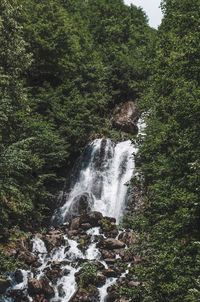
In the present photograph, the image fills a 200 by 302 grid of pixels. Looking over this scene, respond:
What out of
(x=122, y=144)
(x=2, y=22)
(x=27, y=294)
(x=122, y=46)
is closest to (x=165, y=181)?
(x=27, y=294)

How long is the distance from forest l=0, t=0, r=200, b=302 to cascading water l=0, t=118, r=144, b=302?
152cm

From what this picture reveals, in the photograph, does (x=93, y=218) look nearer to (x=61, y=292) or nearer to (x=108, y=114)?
(x=61, y=292)

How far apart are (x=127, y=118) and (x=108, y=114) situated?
2378 mm

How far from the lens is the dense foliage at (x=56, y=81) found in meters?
28.5

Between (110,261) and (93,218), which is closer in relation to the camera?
(110,261)

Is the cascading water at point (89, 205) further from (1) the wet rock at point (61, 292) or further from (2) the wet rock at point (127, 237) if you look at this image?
(2) the wet rock at point (127, 237)

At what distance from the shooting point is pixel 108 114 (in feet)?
138

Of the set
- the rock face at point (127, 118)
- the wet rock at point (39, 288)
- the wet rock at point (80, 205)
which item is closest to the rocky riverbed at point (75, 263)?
the wet rock at point (39, 288)

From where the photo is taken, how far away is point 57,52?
40.8 metres

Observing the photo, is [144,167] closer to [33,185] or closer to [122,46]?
[33,185]

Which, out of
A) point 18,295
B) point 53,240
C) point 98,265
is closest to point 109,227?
point 53,240

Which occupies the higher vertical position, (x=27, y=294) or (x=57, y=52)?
(x=57, y=52)

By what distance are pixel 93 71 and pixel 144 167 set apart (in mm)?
22032

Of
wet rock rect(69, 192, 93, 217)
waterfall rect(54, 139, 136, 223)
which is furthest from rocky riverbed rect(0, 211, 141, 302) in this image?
waterfall rect(54, 139, 136, 223)
